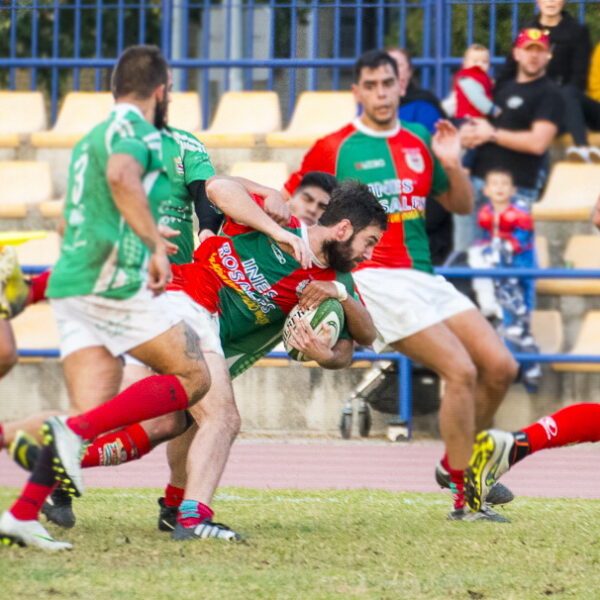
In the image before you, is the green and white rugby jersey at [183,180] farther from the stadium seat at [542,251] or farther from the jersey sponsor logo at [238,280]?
the stadium seat at [542,251]

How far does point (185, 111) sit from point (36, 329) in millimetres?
2762

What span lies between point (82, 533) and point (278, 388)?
5190 millimetres

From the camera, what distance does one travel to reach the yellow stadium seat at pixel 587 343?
1102 centimetres

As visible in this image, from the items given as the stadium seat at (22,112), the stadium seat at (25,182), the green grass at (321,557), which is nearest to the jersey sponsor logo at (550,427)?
the green grass at (321,557)

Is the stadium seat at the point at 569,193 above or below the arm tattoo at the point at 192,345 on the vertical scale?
below

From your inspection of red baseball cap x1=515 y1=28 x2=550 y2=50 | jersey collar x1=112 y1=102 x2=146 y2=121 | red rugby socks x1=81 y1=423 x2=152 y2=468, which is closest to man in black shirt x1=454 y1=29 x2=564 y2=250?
red baseball cap x1=515 y1=28 x2=550 y2=50

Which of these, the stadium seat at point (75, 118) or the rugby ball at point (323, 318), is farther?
the stadium seat at point (75, 118)

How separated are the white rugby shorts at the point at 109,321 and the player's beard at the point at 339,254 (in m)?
1.04

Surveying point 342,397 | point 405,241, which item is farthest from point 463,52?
point 405,241

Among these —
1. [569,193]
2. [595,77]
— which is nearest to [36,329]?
[569,193]

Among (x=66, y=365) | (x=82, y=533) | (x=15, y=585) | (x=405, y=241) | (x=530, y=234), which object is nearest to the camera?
(x=15, y=585)

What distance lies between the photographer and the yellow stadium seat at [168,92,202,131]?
1335 centimetres

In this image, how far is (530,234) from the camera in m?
11.0

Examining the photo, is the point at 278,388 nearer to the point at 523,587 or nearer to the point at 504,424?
the point at 504,424
